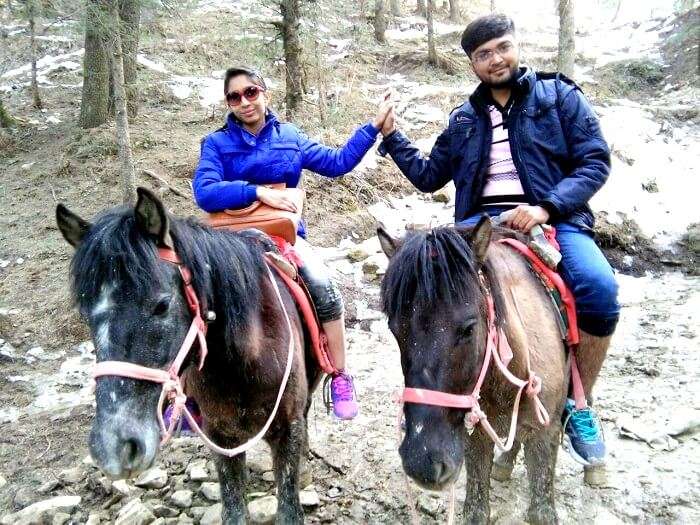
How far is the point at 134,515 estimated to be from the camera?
3.05 meters

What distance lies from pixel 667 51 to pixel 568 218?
19.0 m

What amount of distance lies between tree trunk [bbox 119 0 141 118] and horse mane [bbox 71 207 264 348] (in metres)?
6.12

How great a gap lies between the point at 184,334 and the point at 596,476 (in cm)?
307

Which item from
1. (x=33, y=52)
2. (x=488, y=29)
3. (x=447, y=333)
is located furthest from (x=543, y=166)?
(x=33, y=52)

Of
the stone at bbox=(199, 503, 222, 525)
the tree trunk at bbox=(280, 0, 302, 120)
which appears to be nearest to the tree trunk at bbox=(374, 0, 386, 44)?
the tree trunk at bbox=(280, 0, 302, 120)

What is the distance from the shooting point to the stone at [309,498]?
335cm

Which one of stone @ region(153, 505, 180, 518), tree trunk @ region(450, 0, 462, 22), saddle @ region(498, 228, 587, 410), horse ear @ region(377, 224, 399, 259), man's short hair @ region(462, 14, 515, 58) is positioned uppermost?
tree trunk @ region(450, 0, 462, 22)

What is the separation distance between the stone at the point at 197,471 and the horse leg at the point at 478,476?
1.90 meters

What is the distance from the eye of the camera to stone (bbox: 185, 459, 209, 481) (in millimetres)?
3561

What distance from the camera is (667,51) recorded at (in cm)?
1736

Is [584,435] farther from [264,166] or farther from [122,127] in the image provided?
[122,127]

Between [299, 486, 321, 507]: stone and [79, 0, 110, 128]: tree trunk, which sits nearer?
[299, 486, 321, 507]: stone

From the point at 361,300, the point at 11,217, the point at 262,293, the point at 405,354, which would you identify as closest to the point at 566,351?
the point at 405,354

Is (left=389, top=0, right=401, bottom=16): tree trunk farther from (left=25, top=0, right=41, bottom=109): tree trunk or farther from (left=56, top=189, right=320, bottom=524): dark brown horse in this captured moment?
(left=56, top=189, right=320, bottom=524): dark brown horse
